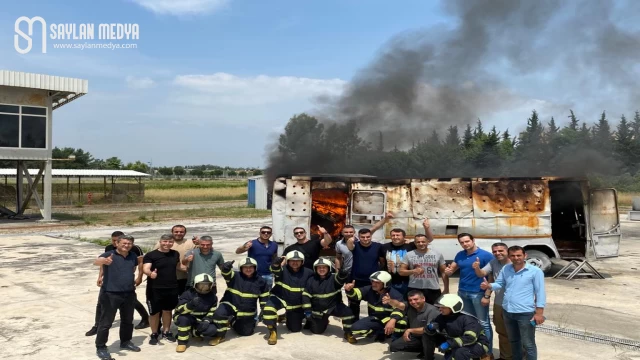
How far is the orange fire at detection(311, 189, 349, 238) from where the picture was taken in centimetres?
1085

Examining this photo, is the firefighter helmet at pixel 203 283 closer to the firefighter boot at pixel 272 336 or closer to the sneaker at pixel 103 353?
the firefighter boot at pixel 272 336

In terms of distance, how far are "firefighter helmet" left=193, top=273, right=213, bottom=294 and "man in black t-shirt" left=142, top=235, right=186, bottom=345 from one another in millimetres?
279

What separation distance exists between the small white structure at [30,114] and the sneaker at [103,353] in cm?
2054

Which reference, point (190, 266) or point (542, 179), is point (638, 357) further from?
point (190, 266)

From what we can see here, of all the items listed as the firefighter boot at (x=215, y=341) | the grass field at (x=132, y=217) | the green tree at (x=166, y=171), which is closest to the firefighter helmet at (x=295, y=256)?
the firefighter boot at (x=215, y=341)

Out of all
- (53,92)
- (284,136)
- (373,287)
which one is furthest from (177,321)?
(53,92)

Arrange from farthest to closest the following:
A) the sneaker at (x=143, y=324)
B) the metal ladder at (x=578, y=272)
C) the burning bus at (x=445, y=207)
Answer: the metal ladder at (x=578, y=272) < the burning bus at (x=445, y=207) < the sneaker at (x=143, y=324)

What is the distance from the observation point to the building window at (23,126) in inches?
910

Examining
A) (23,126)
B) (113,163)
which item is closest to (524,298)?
(23,126)

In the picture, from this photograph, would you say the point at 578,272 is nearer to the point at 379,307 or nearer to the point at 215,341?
the point at 379,307

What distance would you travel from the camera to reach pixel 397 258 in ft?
Result: 21.7

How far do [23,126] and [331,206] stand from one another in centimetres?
1939

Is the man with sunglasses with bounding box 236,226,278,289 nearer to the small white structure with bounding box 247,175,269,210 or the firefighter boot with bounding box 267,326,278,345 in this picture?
the firefighter boot with bounding box 267,326,278,345

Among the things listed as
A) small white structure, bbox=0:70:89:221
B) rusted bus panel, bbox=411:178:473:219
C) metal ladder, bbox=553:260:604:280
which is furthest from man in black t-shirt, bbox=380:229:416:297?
small white structure, bbox=0:70:89:221
